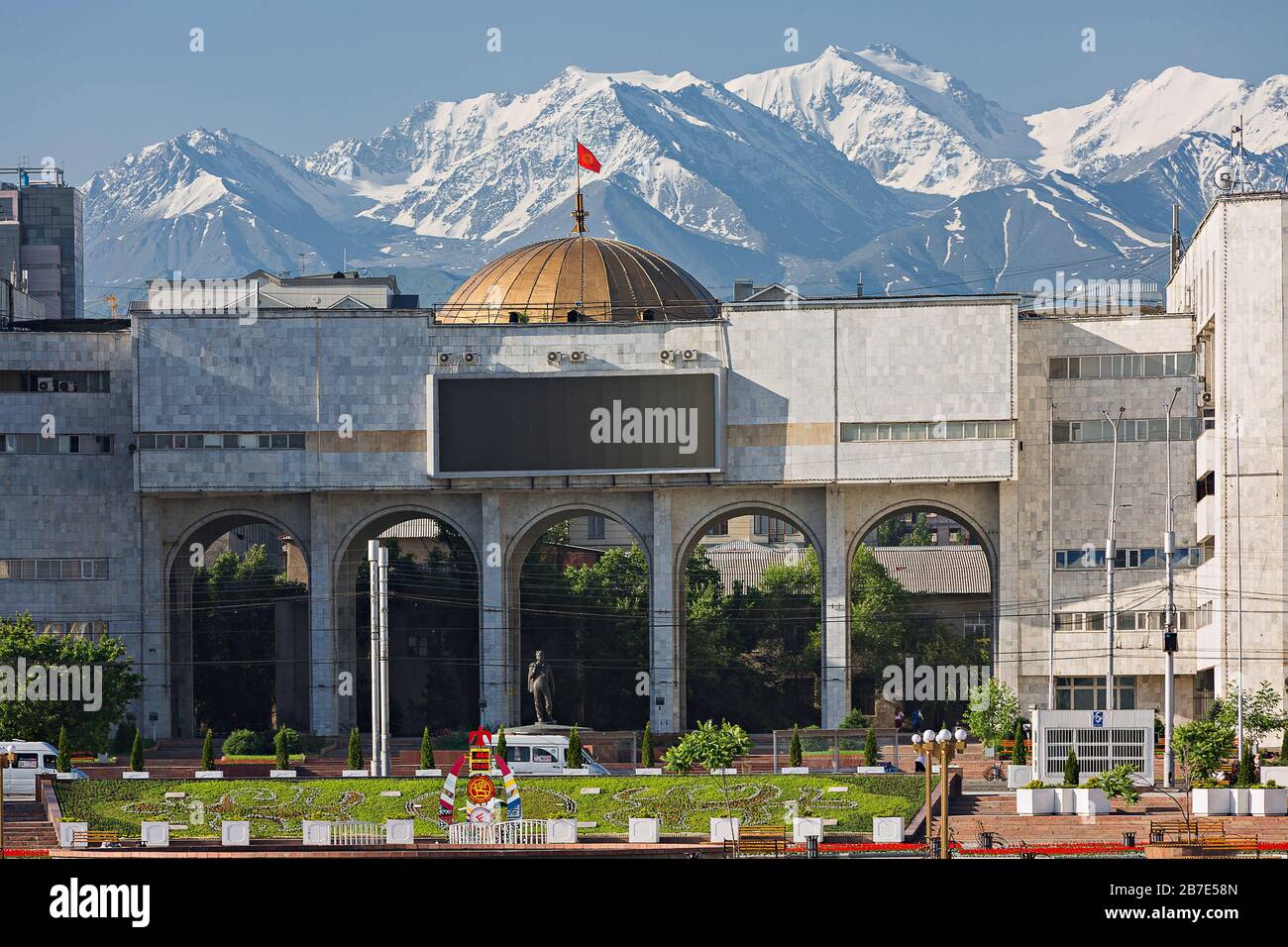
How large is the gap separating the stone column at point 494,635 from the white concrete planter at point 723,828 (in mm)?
30456

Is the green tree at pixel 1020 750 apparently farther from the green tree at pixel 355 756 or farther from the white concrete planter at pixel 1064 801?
the green tree at pixel 355 756

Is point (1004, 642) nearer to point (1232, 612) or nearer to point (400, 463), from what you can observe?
point (1232, 612)

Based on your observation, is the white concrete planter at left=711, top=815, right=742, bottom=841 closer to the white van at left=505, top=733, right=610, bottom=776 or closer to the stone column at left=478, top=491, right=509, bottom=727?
the white van at left=505, top=733, right=610, bottom=776

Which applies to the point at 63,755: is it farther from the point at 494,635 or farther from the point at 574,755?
the point at 494,635

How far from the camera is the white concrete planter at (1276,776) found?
61.5m

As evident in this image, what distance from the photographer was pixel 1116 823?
55.1 meters

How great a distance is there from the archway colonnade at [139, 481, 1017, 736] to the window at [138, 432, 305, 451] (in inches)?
110

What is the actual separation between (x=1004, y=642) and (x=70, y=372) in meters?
40.0

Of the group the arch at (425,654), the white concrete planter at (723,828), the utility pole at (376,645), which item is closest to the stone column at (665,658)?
the arch at (425,654)

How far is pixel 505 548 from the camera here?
8550 cm

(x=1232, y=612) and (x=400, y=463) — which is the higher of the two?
(x=400, y=463)

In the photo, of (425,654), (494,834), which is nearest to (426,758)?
(494,834)
